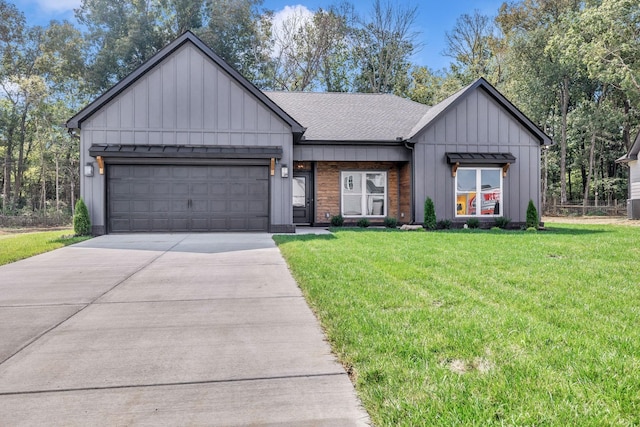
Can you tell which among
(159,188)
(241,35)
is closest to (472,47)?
(241,35)

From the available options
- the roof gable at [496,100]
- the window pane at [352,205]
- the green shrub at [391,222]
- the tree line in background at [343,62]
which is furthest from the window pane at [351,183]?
the tree line in background at [343,62]

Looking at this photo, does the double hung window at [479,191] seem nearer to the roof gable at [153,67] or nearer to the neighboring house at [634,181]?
the roof gable at [153,67]

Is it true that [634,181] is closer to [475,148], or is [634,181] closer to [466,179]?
[475,148]

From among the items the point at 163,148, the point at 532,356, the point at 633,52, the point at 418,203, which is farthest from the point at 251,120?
the point at 633,52

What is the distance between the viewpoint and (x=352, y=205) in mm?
15516

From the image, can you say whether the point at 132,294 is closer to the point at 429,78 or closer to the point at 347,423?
the point at 347,423

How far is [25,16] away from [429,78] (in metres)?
28.5

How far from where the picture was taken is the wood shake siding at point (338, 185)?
15359mm

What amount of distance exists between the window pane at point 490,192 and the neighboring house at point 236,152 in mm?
35

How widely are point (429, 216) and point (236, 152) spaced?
6.26m

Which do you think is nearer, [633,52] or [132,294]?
[132,294]

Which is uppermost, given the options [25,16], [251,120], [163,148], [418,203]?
[25,16]

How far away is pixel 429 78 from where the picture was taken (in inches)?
1326

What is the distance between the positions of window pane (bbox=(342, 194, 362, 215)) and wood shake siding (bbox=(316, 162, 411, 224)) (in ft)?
0.85
